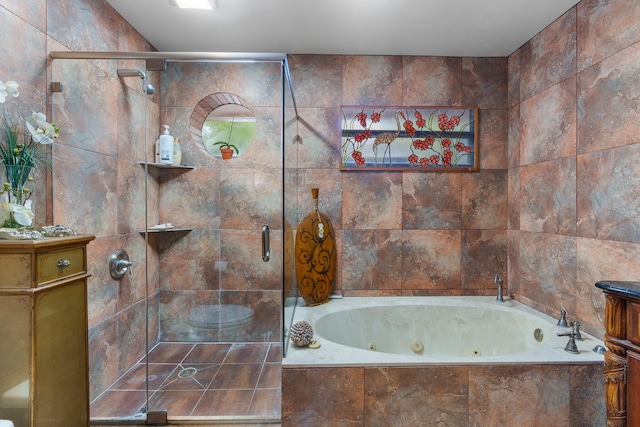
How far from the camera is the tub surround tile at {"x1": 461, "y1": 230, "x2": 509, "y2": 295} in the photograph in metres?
2.57

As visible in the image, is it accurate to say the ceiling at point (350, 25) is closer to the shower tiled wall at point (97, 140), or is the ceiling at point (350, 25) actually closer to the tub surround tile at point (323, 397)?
the shower tiled wall at point (97, 140)

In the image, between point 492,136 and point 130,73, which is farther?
point 492,136

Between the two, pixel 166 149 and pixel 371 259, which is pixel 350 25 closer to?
pixel 166 149

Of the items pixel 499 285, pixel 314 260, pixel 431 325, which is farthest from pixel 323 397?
pixel 499 285

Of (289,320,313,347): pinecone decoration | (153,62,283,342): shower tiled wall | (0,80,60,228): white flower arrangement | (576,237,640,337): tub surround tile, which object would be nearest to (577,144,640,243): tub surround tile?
(576,237,640,337): tub surround tile

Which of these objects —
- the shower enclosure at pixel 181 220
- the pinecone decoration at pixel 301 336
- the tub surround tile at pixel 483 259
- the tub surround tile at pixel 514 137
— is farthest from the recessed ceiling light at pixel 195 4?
the tub surround tile at pixel 483 259

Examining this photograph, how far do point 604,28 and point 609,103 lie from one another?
16.1 inches

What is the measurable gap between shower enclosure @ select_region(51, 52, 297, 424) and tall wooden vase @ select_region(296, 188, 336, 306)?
177 mm

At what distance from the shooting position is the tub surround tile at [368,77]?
2520 millimetres

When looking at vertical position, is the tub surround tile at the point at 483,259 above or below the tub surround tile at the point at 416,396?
above

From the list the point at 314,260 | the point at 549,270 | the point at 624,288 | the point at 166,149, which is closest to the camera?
the point at 624,288

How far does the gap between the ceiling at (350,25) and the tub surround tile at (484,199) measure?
0.96 metres

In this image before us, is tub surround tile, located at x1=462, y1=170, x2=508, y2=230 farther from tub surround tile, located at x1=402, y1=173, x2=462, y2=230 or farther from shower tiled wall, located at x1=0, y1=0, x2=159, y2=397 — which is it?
shower tiled wall, located at x1=0, y1=0, x2=159, y2=397

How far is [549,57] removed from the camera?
2098mm
